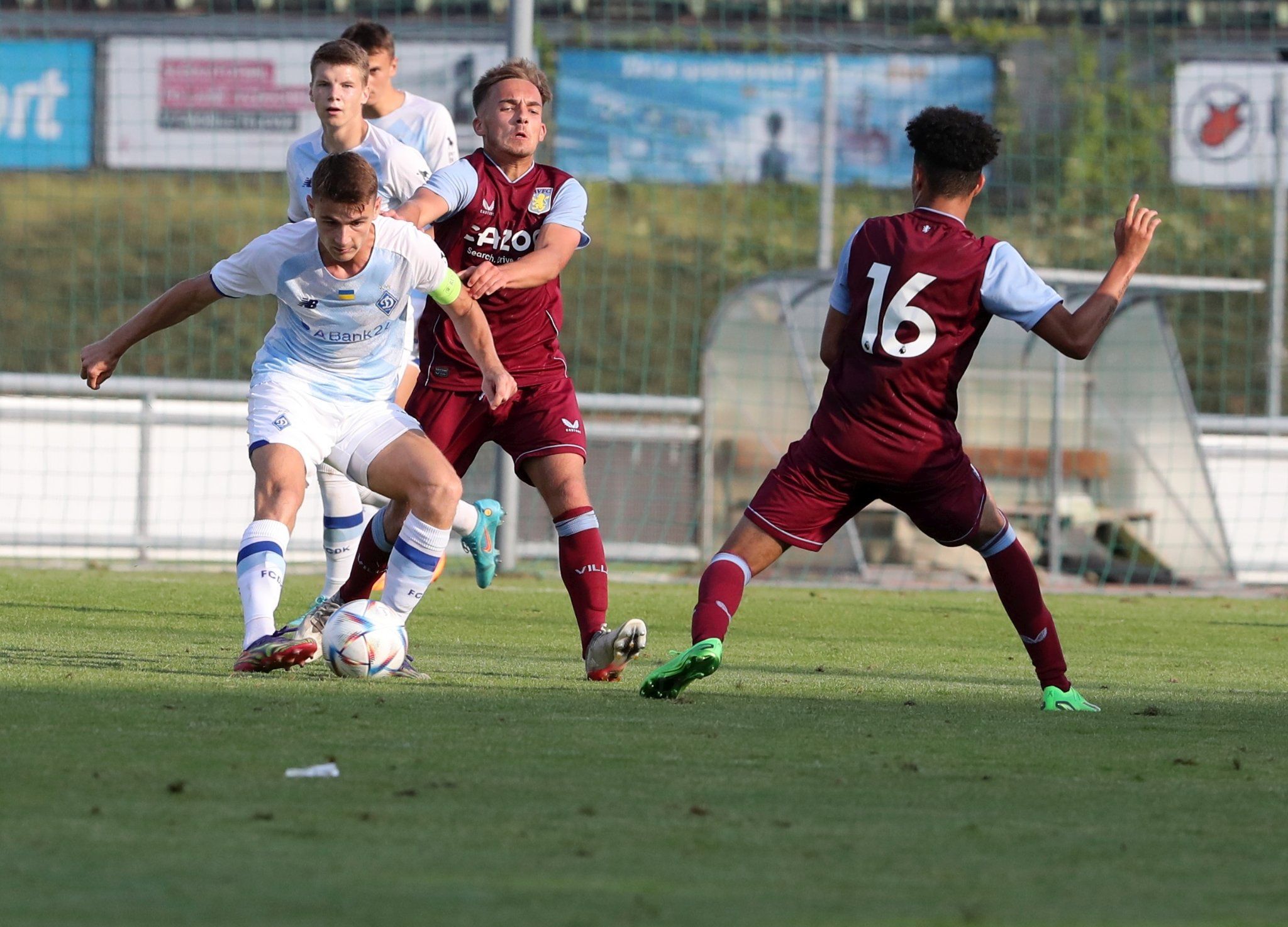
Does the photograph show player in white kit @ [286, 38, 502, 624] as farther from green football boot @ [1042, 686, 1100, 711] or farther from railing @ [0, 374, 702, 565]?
railing @ [0, 374, 702, 565]

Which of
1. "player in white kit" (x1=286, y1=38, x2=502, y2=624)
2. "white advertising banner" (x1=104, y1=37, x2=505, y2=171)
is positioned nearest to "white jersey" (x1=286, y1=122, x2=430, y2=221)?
"player in white kit" (x1=286, y1=38, x2=502, y2=624)

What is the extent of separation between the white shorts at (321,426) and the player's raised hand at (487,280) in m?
0.51

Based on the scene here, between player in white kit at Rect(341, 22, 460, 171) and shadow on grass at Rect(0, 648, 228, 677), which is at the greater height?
player in white kit at Rect(341, 22, 460, 171)

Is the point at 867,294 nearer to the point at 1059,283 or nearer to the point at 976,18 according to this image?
the point at 1059,283

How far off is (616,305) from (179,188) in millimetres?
5471

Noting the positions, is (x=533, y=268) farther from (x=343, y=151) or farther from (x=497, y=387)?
(x=343, y=151)

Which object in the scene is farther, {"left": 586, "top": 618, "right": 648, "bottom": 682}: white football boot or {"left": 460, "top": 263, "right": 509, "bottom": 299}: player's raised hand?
{"left": 460, "top": 263, "right": 509, "bottom": 299}: player's raised hand

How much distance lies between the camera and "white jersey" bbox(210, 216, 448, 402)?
223 inches

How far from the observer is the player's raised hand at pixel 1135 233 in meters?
5.27

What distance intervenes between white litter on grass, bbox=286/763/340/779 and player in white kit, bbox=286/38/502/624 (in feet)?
9.69

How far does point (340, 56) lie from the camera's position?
22.1 ft

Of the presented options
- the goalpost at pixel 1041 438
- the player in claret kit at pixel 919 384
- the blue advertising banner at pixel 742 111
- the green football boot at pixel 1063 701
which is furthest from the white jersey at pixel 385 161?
the blue advertising banner at pixel 742 111

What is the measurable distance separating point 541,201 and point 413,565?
4.49 ft

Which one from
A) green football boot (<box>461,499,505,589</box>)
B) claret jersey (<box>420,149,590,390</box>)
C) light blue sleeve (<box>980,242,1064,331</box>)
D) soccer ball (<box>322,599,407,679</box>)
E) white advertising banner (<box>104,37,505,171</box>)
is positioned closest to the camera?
light blue sleeve (<box>980,242,1064,331</box>)
